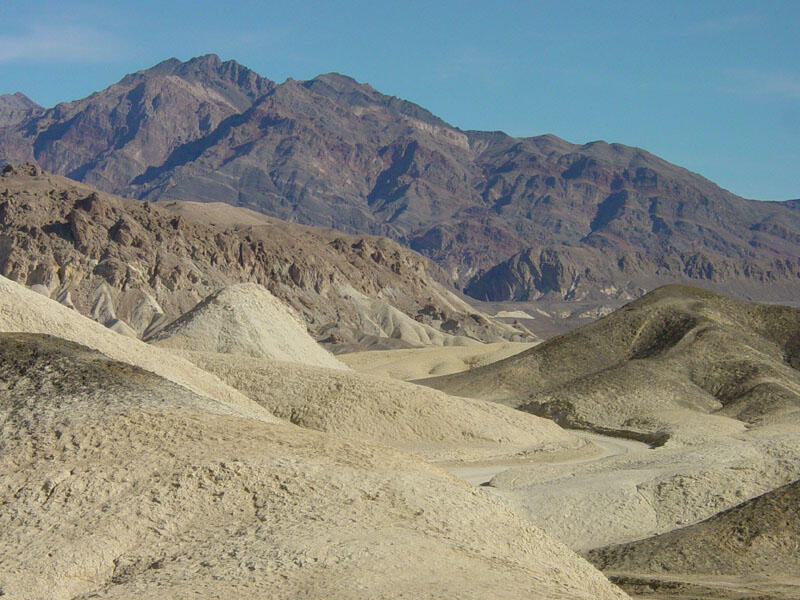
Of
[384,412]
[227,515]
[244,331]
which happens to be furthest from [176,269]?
[227,515]

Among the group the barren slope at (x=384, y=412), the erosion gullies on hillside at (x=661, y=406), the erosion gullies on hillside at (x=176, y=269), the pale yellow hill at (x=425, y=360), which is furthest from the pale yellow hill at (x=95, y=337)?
the erosion gullies on hillside at (x=176, y=269)

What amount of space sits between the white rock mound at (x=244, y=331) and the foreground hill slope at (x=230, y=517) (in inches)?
1118

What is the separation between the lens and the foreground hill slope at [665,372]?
164ft

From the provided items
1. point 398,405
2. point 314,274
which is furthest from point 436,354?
point 314,274

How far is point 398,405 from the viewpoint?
37.1 meters

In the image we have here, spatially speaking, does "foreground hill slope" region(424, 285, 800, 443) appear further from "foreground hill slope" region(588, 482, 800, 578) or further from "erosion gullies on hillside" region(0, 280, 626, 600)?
"erosion gullies on hillside" region(0, 280, 626, 600)

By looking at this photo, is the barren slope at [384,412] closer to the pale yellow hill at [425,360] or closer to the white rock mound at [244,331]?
the white rock mound at [244,331]

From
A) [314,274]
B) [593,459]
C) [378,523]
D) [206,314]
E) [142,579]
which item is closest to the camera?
[142,579]

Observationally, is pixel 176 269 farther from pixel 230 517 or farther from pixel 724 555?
pixel 230 517

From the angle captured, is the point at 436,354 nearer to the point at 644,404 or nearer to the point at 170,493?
the point at 644,404

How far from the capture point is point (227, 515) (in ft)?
48.5

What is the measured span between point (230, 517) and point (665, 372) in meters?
44.5

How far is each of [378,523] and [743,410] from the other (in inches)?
1576

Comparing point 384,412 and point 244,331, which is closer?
point 384,412
